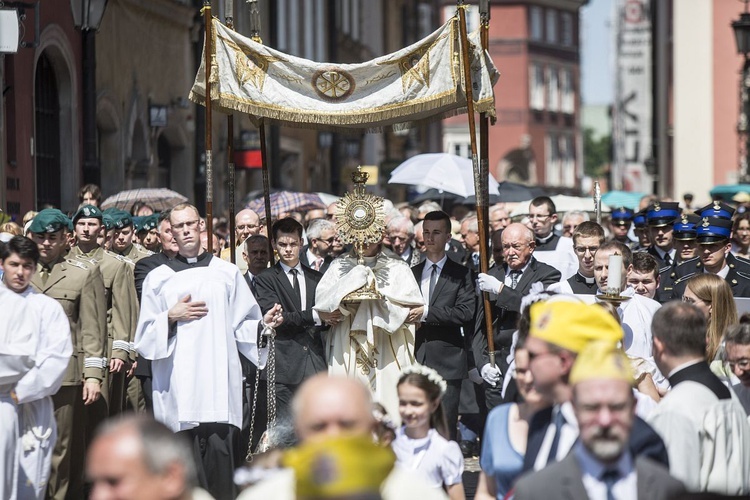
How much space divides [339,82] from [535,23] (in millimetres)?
72017

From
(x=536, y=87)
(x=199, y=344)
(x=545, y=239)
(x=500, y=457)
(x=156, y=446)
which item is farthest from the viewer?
(x=536, y=87)

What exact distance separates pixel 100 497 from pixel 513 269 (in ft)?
21.6

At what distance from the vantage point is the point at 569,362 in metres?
5.36

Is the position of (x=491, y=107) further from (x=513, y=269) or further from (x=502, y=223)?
(x=502, y=223)

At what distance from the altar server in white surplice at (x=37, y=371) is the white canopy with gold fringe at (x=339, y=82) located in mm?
2783

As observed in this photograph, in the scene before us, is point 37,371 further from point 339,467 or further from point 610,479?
point 339,467

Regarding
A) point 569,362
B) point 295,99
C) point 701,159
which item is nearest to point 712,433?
point 569,362

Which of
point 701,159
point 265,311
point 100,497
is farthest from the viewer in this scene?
point 701,159

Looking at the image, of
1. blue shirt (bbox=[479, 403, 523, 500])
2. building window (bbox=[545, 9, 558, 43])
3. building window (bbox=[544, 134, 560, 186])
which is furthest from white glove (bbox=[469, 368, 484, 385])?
building window (bbox=[545, 9, 558, 43])

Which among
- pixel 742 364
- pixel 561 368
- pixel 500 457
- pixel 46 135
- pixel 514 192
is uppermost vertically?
pixel 46 135

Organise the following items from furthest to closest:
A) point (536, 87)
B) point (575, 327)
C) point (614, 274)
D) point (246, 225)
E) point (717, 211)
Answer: point (536, 87) → point (246, 225) → point (717, 211) → point (614, 274) → point (575, 327)

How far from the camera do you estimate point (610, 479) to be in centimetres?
478

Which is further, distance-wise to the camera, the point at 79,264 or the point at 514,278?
the point at 514,278

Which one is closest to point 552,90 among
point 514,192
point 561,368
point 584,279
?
point 514,192
